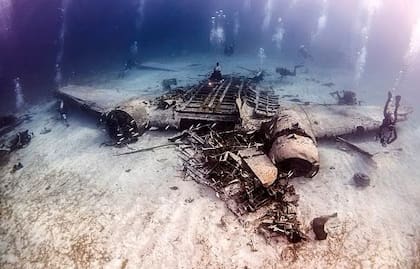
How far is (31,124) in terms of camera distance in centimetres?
1730

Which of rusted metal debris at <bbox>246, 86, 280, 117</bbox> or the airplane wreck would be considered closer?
the airplane wreck

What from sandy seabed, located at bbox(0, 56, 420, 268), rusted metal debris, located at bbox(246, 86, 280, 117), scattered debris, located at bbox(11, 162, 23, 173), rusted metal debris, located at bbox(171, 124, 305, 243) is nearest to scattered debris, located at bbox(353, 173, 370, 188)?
sandy seabed, located at bbox(0, 56, 420, 268)

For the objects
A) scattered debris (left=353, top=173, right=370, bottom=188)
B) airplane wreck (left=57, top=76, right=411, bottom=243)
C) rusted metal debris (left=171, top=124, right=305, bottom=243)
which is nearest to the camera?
rusted metal debris (left=171, top=124, right=305, bottom=243)

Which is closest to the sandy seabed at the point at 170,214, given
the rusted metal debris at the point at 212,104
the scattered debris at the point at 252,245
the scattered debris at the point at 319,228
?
the scattered debris at the point at 252,245

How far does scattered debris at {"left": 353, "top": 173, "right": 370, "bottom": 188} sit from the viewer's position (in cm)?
979

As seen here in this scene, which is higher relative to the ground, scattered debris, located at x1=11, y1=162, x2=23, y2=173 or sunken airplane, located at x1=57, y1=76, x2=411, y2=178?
sunken airplane, located at x1=57, y1=76, x2=411, y2=178

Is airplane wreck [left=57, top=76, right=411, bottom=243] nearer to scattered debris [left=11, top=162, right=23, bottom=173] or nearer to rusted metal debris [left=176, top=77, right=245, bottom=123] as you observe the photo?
rusted metal debris [left=176, top=77, right=245, bottom=123]

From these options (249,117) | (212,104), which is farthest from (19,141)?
(249,117)

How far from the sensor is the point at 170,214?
344 inches

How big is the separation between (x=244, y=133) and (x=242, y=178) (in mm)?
2636

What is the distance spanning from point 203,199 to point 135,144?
5009 mm

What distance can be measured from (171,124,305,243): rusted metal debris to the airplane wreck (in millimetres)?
25

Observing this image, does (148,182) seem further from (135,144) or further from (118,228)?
(135,144)

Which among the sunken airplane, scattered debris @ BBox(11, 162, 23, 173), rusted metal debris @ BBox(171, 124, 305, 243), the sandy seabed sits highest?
the sunken airplane
